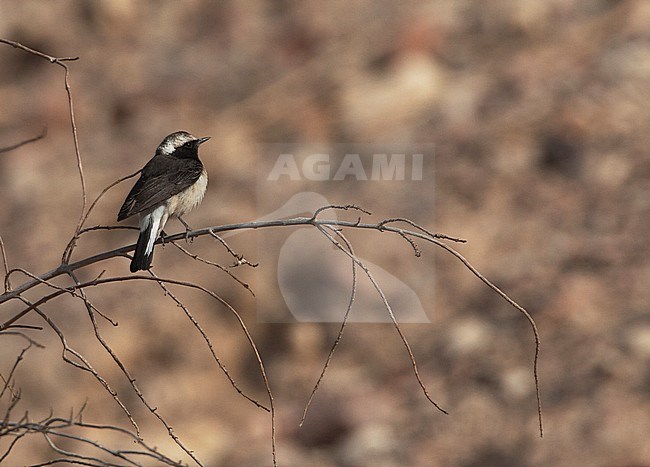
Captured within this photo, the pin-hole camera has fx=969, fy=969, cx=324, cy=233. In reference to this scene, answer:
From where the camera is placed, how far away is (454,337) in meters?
9.93

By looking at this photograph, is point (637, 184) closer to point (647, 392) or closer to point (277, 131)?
point (647, 392)

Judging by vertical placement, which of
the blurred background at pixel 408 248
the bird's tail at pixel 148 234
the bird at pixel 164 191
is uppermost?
the bird at pixel 164 191

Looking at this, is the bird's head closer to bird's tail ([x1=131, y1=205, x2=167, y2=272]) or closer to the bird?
the bird

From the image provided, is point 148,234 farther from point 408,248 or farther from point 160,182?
point 408,248

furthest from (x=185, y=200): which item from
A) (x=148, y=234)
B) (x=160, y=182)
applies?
(x=148, y=234)

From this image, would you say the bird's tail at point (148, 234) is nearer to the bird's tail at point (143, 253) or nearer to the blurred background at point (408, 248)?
the bird's tail at point (143, 253)

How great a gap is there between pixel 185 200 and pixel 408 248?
6.00m

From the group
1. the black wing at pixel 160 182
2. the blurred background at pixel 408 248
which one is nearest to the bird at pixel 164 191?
the black wing at pixel 160 182

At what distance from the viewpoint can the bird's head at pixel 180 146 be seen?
5012mm

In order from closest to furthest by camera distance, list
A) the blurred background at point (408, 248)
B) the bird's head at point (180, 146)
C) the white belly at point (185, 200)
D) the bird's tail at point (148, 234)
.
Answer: the bird's tail at point (148, 234) → the white belly at point (185, 200) → the bird's head at point (180, 146) → the blurred background at point (408, 248)

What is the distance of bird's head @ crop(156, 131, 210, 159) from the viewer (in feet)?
A: 16.4

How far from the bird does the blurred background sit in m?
4.58

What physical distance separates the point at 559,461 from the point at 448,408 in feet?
4.58

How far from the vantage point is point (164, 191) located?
183 inches
